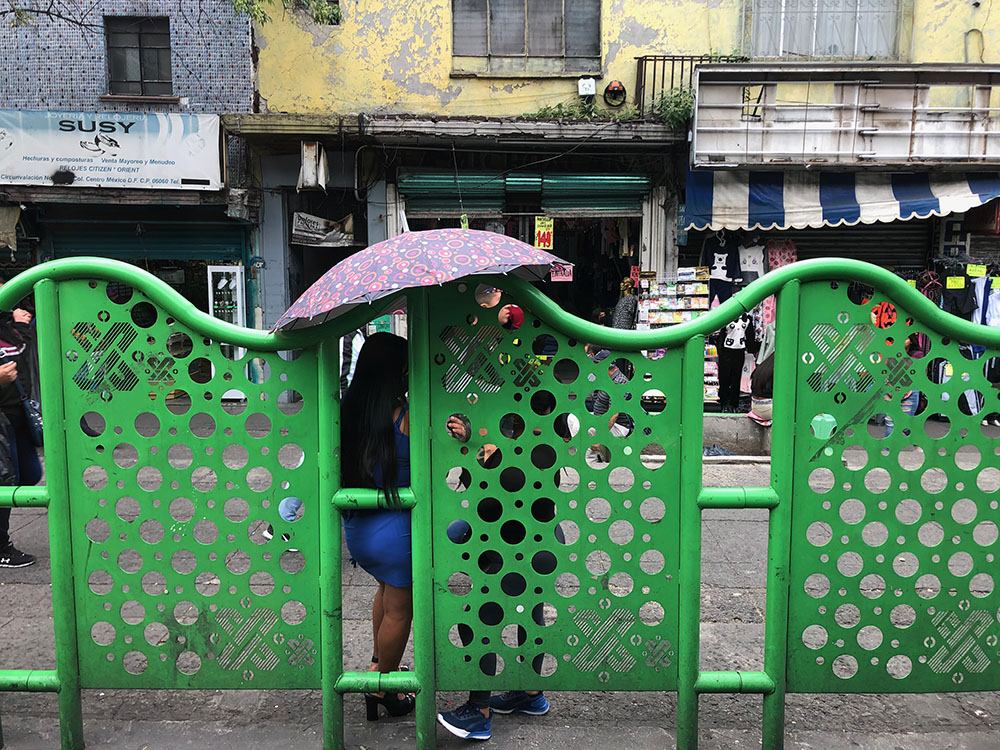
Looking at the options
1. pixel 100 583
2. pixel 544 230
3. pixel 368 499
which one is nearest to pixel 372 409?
pixel 368 499

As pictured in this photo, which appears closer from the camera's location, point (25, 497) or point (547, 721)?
point (25, 497)

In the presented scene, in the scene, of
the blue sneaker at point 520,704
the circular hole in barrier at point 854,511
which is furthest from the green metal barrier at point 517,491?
the blue sneaker at point 520,704

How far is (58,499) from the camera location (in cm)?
277

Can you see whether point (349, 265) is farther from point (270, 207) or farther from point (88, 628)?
point (270, 207)

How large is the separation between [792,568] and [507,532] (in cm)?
Answer: 105

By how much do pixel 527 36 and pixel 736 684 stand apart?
411 inches

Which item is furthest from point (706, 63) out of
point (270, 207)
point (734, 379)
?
point (270, 207)

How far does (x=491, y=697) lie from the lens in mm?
3336

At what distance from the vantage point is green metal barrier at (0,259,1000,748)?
269cm

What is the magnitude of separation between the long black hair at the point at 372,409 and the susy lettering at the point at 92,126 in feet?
30.5

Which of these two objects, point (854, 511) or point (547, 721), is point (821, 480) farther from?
point (547, 721)

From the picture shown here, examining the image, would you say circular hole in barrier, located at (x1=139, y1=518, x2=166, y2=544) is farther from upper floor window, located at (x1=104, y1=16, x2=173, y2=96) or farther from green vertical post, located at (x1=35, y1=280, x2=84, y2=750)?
upper floor window, located at (x1=104, y1=16, x2=173, y2=96)

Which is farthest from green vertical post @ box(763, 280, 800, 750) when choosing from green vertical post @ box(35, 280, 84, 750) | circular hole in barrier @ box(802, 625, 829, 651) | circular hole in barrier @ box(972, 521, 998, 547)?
green vertical post @ box(35, 280, 84, 750)

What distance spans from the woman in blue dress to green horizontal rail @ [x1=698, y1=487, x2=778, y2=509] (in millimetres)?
1116
